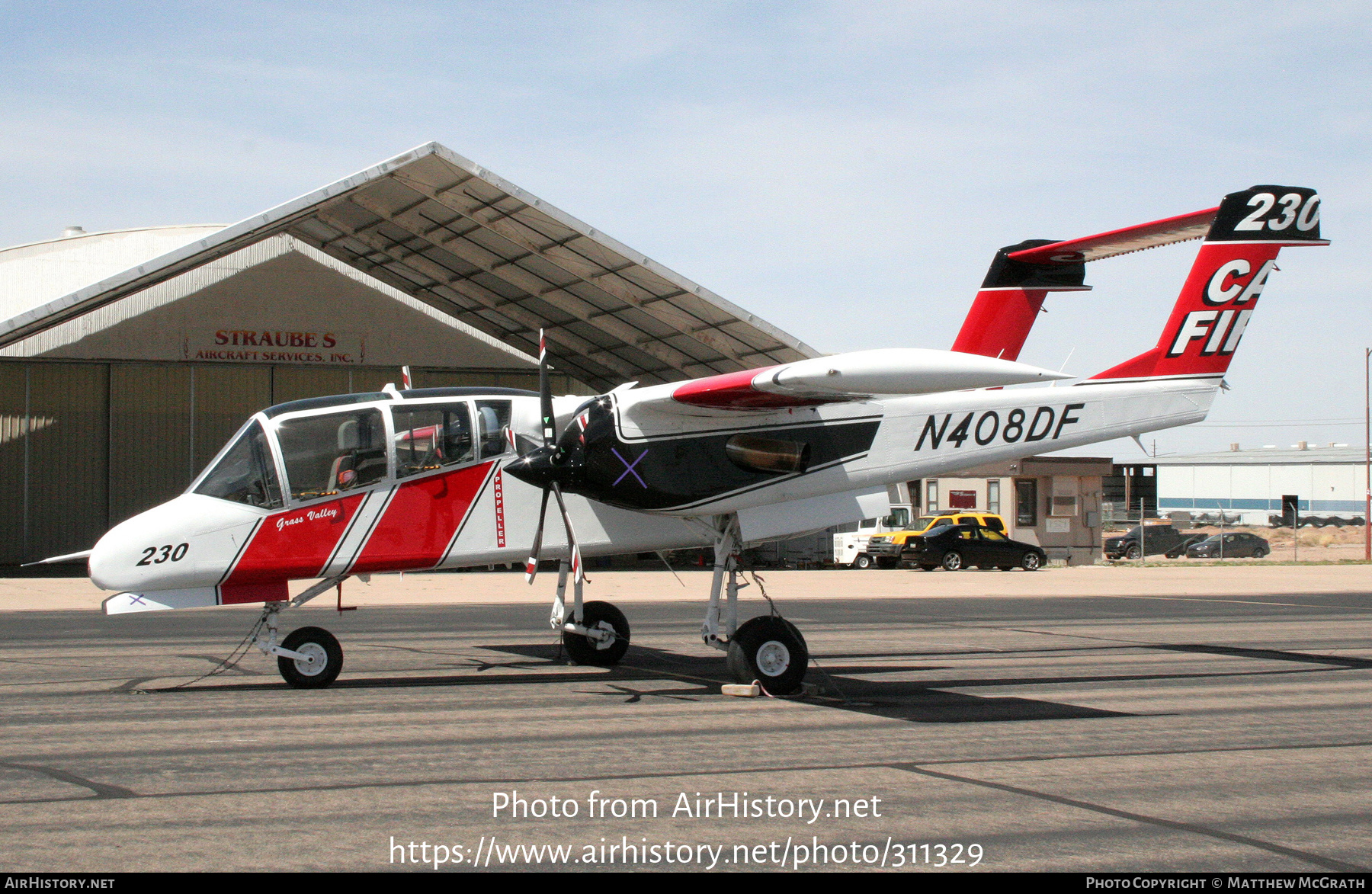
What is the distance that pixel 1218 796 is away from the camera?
25.8 feet

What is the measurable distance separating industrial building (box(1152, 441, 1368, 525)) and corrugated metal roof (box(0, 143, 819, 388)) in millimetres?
67751

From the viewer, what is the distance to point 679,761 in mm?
8812

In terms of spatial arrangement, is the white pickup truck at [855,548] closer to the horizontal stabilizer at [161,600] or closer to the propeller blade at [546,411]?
the propeller blade at [546,411]

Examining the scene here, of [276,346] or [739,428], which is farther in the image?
[276,346]

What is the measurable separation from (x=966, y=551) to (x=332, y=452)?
3143cm

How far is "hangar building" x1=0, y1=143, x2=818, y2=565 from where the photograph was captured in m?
35.8

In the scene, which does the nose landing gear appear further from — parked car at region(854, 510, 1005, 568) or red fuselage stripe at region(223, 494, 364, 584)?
parked car at region(854, 510, 1005, 568)

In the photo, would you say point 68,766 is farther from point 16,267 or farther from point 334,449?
point 16,267

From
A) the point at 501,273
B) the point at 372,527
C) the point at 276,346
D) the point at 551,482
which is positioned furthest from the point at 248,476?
the point at 276,346

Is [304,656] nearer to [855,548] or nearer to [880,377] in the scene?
[880,377]

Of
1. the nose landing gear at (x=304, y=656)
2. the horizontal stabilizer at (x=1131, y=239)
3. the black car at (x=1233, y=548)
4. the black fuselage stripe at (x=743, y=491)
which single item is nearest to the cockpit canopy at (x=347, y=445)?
the nose landing gear at (x=304, y=656)

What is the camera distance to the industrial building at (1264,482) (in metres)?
99.9

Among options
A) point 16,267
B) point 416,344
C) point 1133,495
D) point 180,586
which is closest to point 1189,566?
point 416,344

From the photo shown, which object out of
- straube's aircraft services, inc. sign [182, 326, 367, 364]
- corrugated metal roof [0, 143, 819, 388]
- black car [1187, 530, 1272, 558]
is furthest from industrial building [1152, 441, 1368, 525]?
straube's aircraft services, inc. sign [182, 326, 367, 364]
